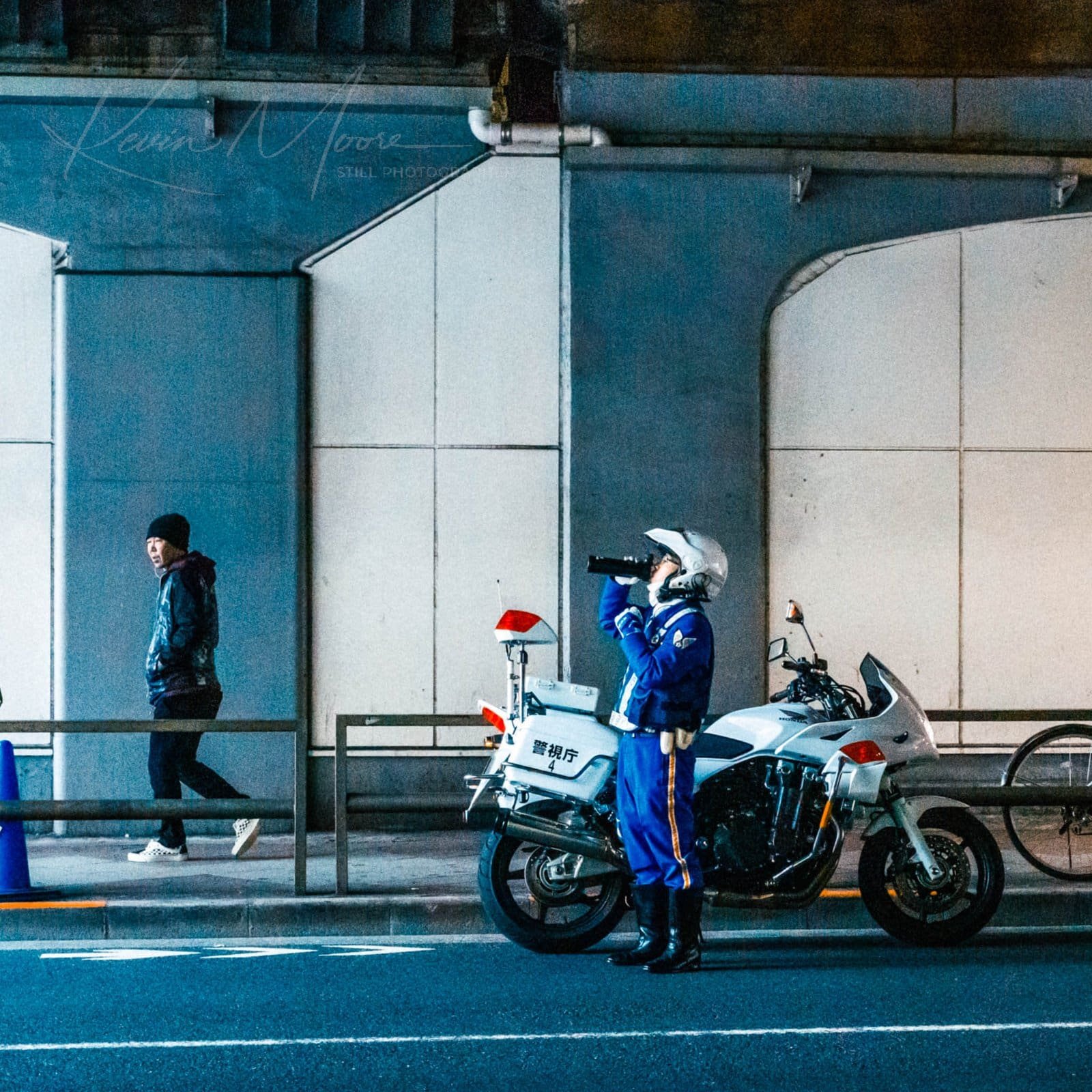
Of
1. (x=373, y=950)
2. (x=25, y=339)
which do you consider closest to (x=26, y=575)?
(x=25, y=339)

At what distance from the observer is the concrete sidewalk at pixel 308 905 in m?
7.49

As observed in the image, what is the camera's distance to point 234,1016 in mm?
5914

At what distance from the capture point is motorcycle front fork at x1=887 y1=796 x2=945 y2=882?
700 cm

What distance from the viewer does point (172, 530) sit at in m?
9.13

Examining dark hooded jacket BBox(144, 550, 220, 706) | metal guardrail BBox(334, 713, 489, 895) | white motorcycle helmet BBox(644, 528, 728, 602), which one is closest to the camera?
white motorcycle helmet BBox(644, 528, 728, 602)

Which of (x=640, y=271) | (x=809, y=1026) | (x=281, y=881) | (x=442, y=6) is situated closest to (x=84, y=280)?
(x=442, y=6)

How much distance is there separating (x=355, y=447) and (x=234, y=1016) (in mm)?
5096

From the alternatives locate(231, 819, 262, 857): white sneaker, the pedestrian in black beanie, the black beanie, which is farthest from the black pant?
the black beanie

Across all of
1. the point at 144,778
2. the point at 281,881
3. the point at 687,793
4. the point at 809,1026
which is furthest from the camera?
the point at 144,778

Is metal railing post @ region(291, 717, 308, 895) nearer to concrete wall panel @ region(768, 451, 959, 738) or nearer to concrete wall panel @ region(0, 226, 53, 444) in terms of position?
concrete wall panel @ region(0, 226, 53, 444)

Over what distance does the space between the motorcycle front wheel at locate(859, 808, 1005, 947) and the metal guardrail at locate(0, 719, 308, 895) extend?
2751 mm

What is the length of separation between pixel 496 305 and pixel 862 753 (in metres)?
4.65

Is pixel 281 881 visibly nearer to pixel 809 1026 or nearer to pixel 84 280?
pixel 809 1026

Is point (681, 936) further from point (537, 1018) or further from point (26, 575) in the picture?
point (26, 575)
